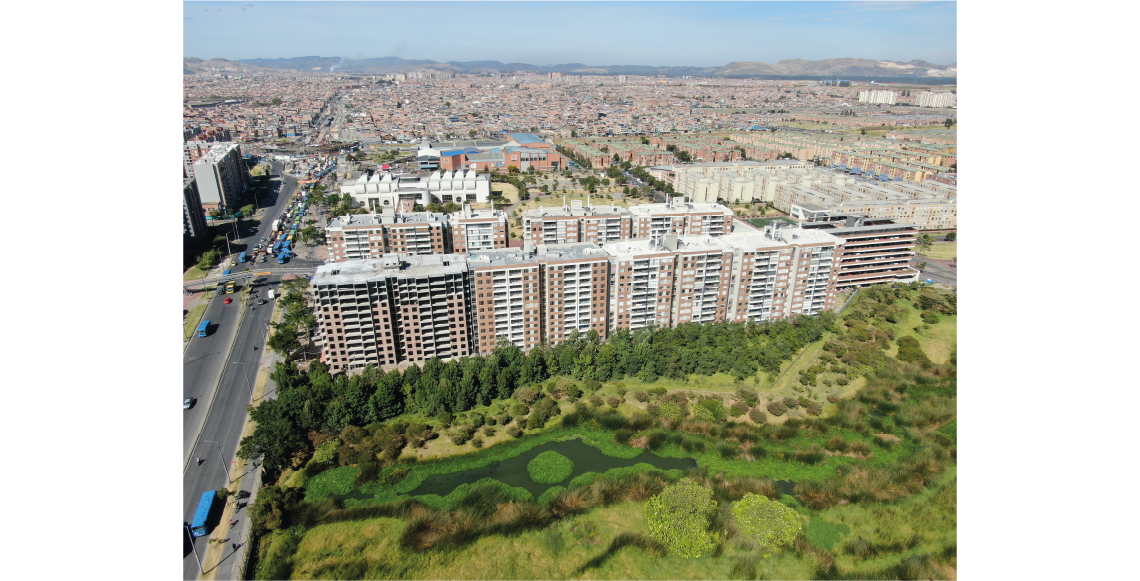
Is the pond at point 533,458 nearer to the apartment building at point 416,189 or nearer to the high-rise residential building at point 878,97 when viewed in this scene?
the apartment building at point 416,189

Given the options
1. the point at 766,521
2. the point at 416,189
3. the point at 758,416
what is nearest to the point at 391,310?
the point at 758,416

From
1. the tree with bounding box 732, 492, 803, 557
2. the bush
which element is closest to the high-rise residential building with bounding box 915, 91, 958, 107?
the bush

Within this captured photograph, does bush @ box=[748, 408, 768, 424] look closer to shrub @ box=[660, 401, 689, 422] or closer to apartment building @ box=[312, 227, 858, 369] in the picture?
shrub @ box=[660, 401, 689, 422]

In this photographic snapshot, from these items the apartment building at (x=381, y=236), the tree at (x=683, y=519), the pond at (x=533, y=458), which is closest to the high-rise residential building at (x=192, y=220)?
the apartment building at (x=381, y=236)

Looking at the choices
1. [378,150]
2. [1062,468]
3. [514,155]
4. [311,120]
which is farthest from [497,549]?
Result: [311,120]
